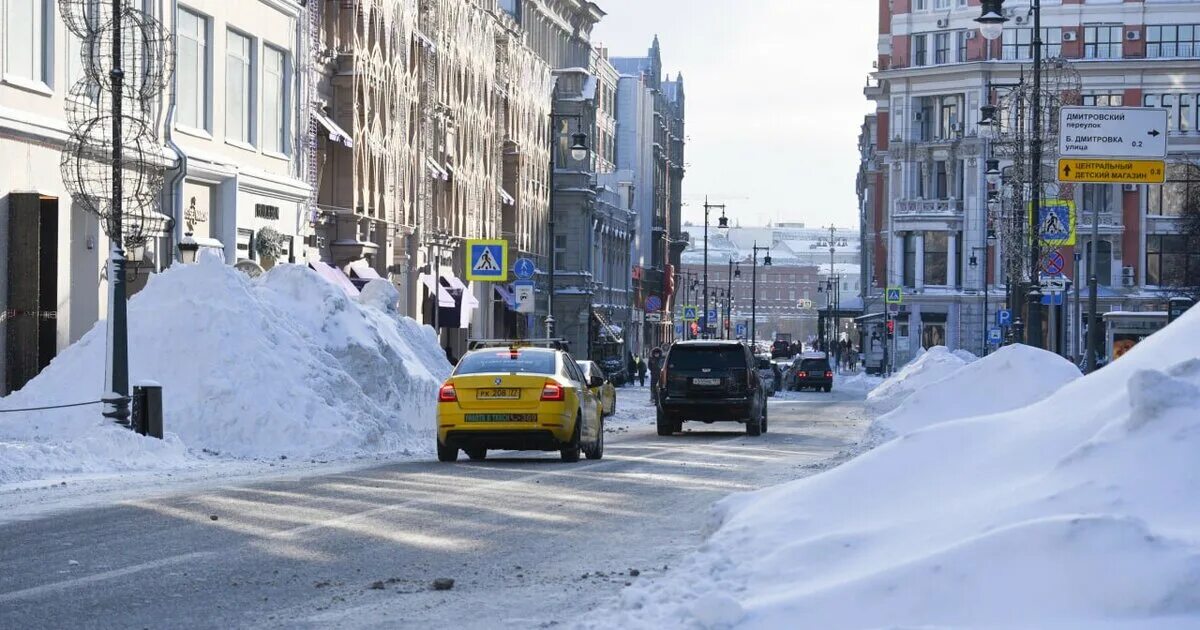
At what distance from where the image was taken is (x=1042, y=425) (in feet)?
36.4

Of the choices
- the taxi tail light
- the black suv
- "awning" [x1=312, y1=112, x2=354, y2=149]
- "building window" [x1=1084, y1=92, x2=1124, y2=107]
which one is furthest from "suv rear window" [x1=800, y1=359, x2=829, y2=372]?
the taxi tail light

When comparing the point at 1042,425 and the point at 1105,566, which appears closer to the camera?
the point at 1105,566

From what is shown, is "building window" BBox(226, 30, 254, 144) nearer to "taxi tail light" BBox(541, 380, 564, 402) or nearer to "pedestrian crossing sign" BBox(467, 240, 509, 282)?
"pedestrian crossing sign" BBox(467, 240, 509, 282)

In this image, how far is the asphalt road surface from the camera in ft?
31.6

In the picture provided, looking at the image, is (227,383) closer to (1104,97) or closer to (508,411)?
(508,411)

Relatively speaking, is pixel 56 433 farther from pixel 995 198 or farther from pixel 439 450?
pixel 995 198

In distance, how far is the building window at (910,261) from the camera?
115562mm

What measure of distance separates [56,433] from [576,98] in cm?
7246

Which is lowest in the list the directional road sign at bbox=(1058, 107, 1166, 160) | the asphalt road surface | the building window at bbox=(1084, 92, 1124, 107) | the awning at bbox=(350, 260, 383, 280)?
Result: the asphalt road surface

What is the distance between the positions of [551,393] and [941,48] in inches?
3810

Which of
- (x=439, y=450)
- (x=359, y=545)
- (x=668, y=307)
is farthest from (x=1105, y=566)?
(x=668, y=307)

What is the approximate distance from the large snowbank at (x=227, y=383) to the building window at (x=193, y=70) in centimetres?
1003

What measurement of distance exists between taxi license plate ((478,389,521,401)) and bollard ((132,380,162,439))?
153 inches

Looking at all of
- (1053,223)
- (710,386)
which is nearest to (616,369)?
(1053,223)
